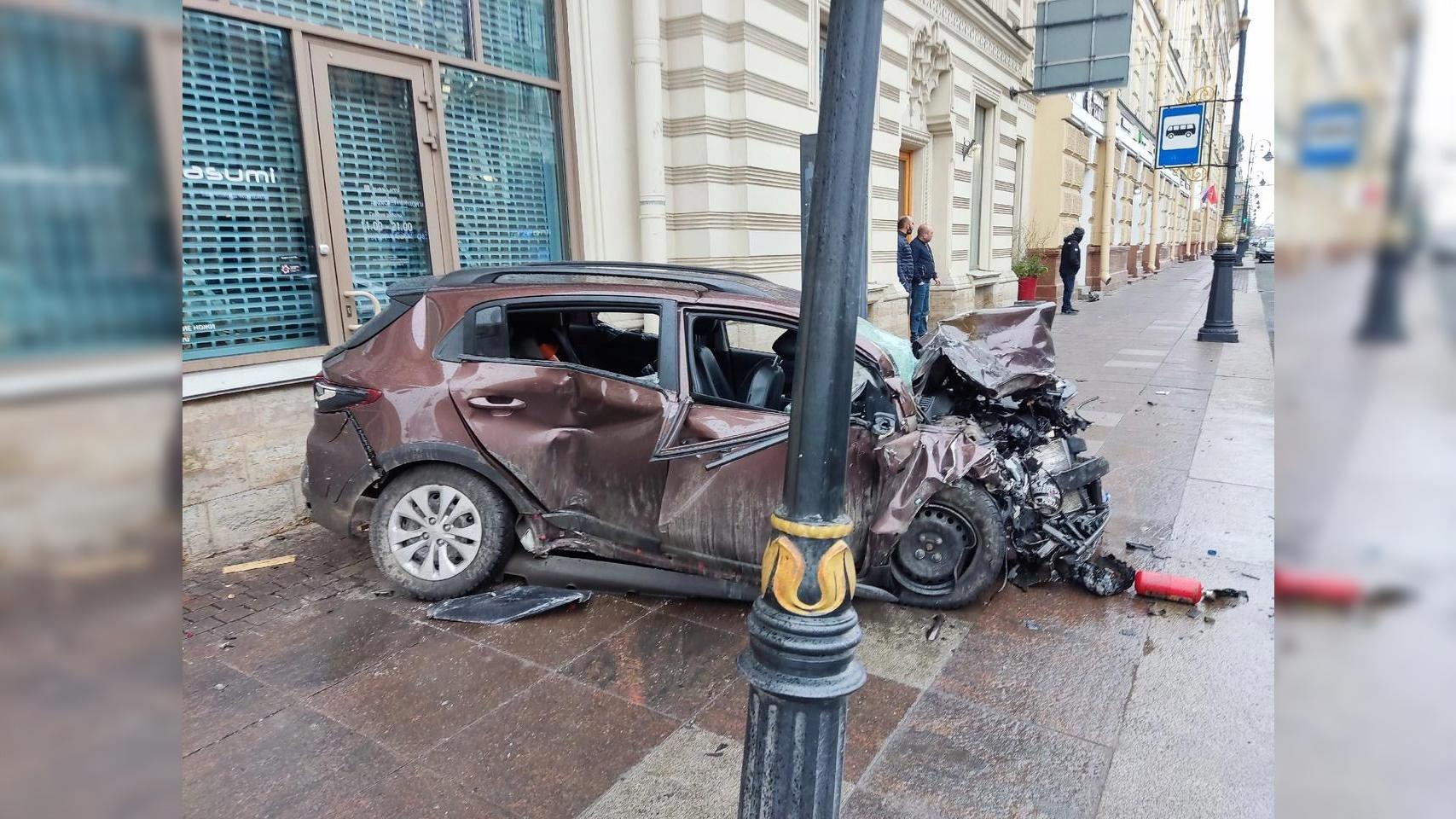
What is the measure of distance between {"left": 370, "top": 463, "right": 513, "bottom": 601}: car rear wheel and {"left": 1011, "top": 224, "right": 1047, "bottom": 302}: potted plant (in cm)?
1616

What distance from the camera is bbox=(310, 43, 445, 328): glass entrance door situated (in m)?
6.14

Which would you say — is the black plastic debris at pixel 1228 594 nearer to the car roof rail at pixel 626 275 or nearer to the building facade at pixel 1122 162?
the car roof rail at pixel 626 275

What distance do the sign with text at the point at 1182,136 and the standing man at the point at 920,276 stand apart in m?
7.36

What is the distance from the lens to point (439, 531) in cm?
444

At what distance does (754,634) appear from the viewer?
2031 mm

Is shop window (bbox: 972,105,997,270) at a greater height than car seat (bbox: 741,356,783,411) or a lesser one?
greater

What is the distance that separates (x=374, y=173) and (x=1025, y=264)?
51.3ft

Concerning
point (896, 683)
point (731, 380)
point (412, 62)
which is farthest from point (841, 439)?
point (412, 62)

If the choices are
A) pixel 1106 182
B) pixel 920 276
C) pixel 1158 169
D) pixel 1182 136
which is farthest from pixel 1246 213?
pixel 920 276

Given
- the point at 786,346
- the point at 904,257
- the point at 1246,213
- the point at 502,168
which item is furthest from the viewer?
the point at 1246,213

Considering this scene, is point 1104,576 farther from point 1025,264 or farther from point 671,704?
point 1025,264

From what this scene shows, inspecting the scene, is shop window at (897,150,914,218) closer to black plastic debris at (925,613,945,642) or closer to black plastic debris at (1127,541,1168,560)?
black plastic debris at (1127,541,1168,560)
